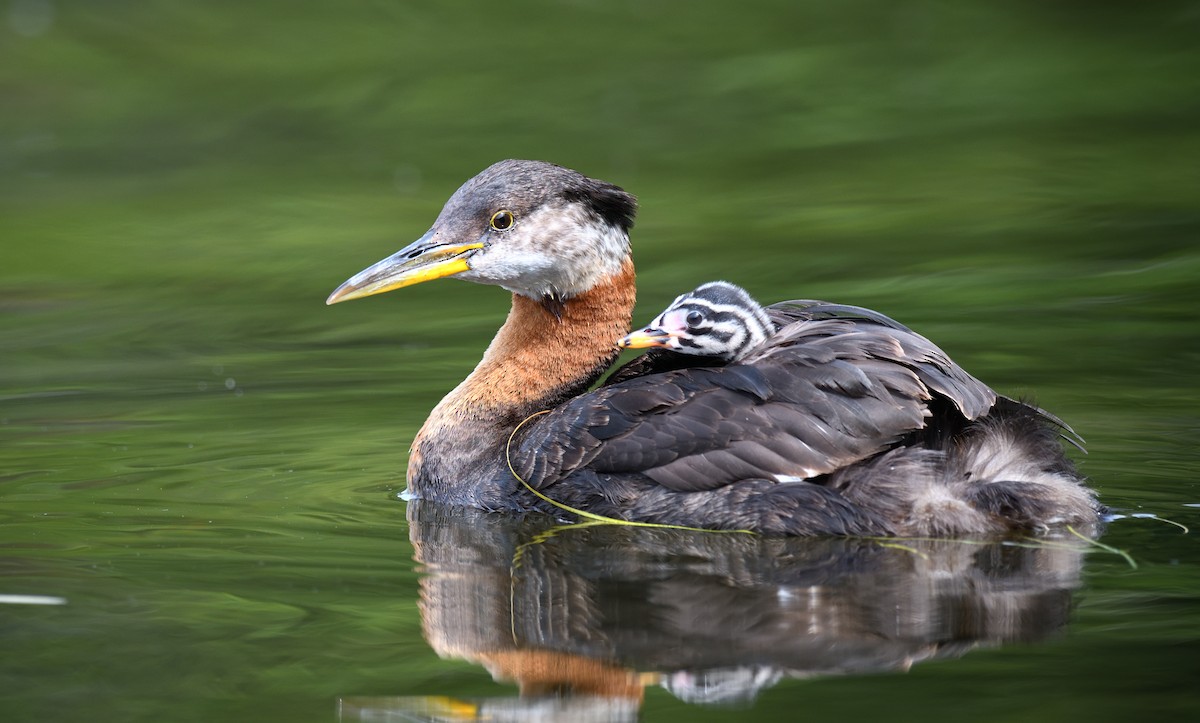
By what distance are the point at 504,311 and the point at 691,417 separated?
13.8ft

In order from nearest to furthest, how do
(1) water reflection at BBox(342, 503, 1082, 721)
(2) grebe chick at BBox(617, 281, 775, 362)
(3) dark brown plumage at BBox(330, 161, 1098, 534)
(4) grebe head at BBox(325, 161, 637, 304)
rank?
(1) water reflection at BBox(342, 503, 1082, 721), (3) dark brown plumage at BBox(330, 161, 1098, 534), (2) grebe chick at BBox(617, 281, 775, 362), (4) grebe head at BBox(325, 161, 637, 304)

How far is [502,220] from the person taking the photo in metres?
7.52

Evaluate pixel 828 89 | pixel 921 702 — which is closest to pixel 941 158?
pixel 828 89

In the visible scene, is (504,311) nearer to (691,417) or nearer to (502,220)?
(502,220)

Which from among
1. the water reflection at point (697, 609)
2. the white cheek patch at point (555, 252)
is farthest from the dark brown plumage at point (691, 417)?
the water reflection at point (697, 609)

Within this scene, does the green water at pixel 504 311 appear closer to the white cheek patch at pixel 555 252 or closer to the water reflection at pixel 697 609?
the water reflection at pixel 697 609

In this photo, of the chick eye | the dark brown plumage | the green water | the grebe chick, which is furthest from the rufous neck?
the grebe chick

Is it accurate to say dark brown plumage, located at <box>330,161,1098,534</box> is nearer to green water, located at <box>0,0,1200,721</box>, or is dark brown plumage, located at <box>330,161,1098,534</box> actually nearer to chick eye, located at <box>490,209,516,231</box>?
chick eye, located at <box>490,209,516,231</box>

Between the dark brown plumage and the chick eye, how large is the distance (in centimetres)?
2

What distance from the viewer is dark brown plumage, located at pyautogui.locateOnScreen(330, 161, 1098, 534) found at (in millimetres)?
6359

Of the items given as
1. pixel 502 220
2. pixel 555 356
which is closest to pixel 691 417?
pixel 555 356

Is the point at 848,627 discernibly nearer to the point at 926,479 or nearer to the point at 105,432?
the point at 926,479

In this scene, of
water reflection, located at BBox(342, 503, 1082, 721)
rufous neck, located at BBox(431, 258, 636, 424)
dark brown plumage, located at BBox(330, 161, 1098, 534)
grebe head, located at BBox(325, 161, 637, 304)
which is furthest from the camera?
rufous neck, located at BBox(431, 258, 636, 424)

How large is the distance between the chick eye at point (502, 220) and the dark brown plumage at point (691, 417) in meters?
0.02
